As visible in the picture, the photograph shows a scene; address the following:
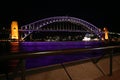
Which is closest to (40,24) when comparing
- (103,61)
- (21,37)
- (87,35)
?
(21,37)

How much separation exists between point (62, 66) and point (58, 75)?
38 cm

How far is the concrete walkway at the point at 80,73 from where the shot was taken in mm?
4891

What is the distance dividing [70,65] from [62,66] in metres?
0.33

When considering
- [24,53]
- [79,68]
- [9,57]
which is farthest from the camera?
[79,68]

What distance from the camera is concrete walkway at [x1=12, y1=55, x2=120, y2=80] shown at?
4891mm

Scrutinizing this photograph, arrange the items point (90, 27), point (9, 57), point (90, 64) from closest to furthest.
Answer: point (9, 57) < point (90, 64) < point (90, 27)

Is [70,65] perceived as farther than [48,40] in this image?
No

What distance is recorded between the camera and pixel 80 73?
5.80 meters

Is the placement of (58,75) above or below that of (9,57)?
below

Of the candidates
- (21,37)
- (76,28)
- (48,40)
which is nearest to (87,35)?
(76,28)

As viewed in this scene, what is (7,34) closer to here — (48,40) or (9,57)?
(48,40)

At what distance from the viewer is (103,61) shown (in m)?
7.21

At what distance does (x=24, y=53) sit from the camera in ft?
11.9

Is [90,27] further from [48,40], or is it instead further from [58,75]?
[58,75]
